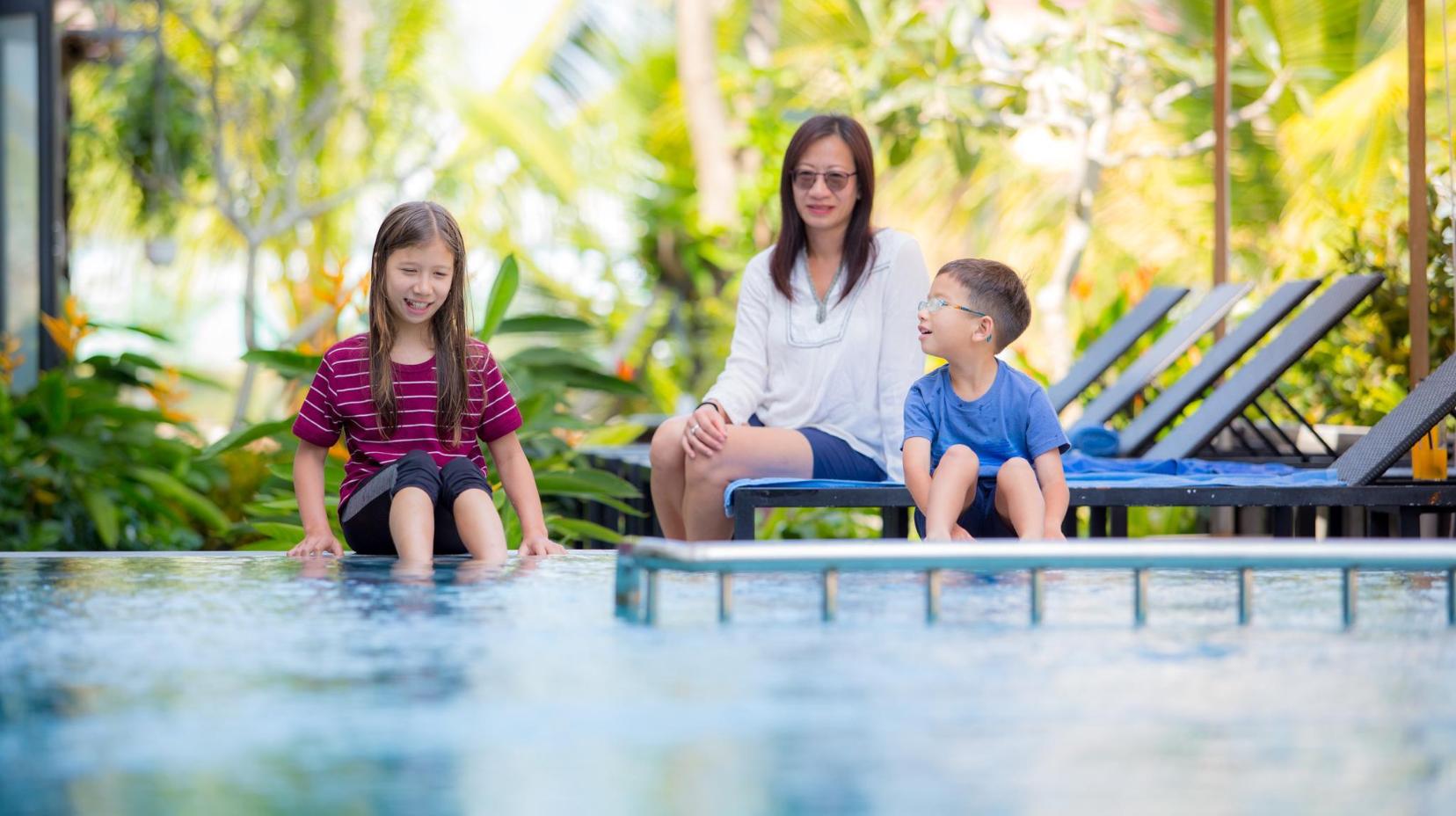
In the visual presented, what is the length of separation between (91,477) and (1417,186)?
523 centimetres

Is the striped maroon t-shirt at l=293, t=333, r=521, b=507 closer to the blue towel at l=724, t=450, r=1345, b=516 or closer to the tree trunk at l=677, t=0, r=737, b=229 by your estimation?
the blue towel at l=724, t=450, r=1345, b=516

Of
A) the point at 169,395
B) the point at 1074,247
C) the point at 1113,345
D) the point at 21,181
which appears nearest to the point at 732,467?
the point at 1113,345

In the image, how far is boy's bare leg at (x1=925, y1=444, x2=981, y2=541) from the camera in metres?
3.56

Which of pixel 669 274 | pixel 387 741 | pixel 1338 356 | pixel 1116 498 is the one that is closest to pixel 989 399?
pixel 1116 498

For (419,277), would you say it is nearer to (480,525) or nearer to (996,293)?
(480,525)

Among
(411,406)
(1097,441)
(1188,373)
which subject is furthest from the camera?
(1188,373)

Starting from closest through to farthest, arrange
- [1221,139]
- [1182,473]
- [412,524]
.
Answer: [412,524], [1182,473], [1221,139]

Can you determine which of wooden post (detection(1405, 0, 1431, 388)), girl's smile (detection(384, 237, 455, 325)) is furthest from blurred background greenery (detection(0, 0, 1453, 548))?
girl's smile (detection(384, 237, 455, 325))

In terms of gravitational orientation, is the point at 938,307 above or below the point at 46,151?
below

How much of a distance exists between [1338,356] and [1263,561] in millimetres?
5708

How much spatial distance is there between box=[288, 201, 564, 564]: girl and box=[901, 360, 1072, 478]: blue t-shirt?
3.07 feet

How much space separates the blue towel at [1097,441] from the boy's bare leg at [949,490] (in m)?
2.89

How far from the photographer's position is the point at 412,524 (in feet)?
11.1

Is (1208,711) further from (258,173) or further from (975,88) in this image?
(258,173)
